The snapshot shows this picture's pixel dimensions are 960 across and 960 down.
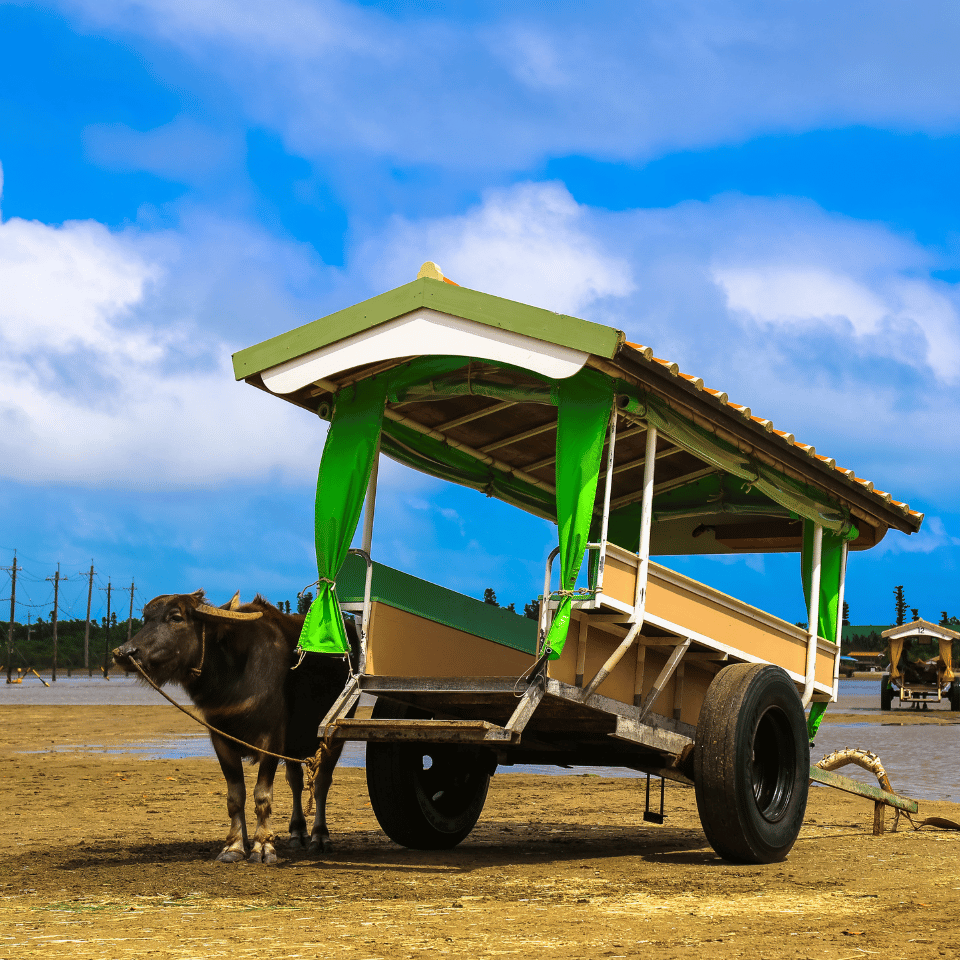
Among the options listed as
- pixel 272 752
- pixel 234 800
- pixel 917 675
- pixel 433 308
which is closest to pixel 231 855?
pixel 234 800

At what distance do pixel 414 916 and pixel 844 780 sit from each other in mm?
4795

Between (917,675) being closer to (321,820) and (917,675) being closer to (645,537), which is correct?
(321,820)

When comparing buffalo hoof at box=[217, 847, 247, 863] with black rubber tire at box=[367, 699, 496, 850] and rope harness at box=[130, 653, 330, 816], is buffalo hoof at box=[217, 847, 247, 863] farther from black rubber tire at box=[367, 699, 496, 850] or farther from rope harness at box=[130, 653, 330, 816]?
black rubber tire at box=[367, 699, 496, 850]

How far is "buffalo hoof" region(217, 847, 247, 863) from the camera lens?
7.77 metres

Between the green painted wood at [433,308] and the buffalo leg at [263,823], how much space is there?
2770 millimetres

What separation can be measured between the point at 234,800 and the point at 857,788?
16.0ft

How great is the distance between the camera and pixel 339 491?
8.19 m

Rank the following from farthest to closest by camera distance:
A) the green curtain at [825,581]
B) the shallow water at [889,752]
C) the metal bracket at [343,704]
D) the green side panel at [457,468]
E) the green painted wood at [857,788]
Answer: the shallow water at [889,752] → the green curtain at [825,581] → the green side panel at [457,468] → the green painted wood at [857,788] → the metal bracket at [343,704]

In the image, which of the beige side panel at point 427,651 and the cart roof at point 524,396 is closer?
the cart roof at point 524,396

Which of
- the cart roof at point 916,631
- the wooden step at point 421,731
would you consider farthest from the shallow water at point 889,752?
the wooden step at point 421,731

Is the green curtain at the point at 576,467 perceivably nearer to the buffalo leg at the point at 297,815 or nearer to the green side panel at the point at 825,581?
the buffalo leg at the point at 297,815

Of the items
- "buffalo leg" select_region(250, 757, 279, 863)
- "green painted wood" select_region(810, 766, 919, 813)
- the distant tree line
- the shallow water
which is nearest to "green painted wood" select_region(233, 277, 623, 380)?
"buffalo leg" select_region(250, 757, 279, 863)

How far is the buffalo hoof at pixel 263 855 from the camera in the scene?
25.7ft

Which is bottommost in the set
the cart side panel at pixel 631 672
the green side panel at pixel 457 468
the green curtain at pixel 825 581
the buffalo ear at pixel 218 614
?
the cart side panel at pixel 631 672
